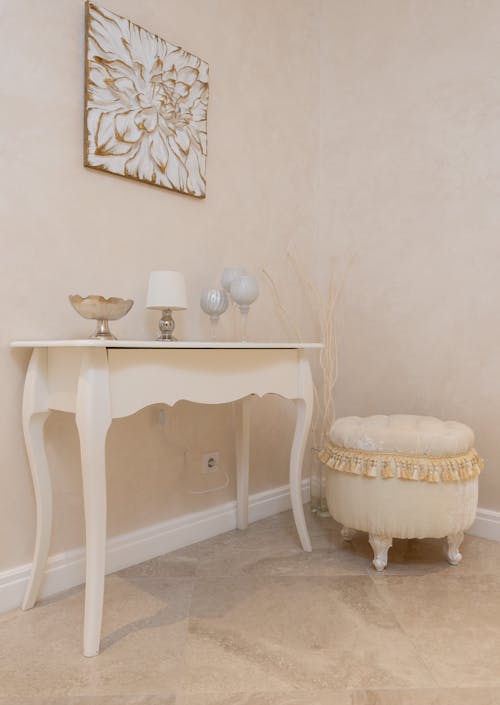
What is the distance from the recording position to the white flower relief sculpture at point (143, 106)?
5.58 ft

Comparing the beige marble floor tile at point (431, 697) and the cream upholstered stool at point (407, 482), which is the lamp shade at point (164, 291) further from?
the beige marble floor tile at point (431, 697)

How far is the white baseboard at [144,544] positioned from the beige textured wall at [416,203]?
0.70m

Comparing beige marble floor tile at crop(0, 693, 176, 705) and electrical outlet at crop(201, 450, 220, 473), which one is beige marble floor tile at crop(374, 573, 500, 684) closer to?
beige marble floor tile at crop(0, 693, 176, 705)

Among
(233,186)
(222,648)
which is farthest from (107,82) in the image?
(222,648)

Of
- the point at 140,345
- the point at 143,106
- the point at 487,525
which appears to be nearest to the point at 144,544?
the point at 140,345

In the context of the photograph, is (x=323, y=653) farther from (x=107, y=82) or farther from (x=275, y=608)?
(x=107, y=82)

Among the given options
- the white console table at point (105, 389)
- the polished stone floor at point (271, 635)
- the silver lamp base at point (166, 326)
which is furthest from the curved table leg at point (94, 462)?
the silver lamp base at point (166, 326)

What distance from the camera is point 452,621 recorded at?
1.49m

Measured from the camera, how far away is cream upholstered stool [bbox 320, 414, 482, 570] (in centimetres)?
176

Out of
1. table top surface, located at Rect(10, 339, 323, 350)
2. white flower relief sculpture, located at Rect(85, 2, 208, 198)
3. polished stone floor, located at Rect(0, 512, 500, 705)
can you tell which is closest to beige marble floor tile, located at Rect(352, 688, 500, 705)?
polished stone floor, located at Rect(0, 512, 500, 705)

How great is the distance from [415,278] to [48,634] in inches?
78.3

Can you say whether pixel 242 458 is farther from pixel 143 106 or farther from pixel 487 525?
pixel 143 106

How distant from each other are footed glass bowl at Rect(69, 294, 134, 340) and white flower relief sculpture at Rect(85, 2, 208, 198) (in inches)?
19.8

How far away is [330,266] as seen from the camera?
2701 mm
